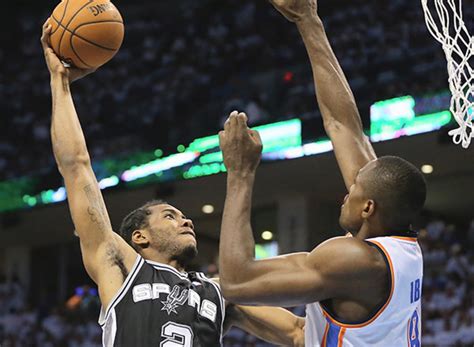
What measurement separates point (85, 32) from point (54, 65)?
20 centimetres

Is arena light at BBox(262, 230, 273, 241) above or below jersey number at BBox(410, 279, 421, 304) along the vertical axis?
above

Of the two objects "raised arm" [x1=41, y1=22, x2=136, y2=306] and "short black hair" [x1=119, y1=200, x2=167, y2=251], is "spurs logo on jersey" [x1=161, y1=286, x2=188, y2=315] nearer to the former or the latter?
"raised arm" [x1=41, y1=22, x2=136, y2=306]

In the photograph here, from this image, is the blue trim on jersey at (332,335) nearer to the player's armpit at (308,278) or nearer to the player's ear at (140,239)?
the player's armpit at (308,278)

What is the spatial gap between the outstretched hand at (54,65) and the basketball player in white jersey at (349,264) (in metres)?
1.38

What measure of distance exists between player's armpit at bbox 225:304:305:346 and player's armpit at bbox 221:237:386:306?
1039 millimetres

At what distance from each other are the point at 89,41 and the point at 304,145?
9.48 m

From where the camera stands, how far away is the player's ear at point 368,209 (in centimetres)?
281

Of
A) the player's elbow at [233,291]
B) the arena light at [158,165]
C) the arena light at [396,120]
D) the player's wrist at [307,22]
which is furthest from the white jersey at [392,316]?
the arena light at [158,165]

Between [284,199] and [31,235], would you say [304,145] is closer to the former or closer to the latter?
[284,199]

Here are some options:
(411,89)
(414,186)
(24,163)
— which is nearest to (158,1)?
(24,163)

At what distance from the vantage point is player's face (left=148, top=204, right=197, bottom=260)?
391 cm

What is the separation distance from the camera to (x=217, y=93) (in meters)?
15.4

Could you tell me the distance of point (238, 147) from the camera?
2748 millimetres

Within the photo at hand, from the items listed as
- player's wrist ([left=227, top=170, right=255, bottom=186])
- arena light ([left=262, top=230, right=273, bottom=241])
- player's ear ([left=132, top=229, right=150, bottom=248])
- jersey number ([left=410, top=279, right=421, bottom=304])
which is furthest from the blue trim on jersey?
arena light ([left=262, top=230, right=273, bottom=241])
